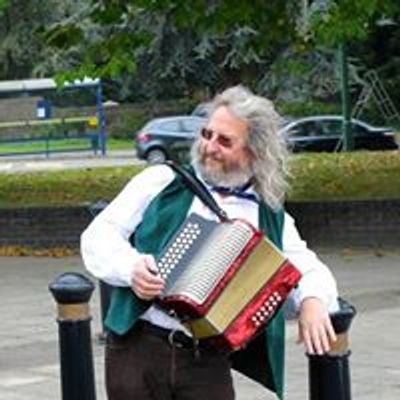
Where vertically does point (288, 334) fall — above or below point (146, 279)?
below

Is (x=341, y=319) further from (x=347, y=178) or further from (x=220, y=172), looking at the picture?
(x=347, y=178)

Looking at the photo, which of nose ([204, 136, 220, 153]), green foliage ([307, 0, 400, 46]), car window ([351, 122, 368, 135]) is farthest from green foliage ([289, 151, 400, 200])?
car window ([351, 122, 368, 135])

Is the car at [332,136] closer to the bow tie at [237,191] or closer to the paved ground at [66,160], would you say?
the paved ground at [66,160]

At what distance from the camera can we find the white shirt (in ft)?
14.0

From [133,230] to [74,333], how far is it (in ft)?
4.33

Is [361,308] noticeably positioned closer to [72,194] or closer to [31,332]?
[31,332]

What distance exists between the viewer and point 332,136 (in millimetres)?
36531

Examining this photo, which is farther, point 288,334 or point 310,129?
point 310,129

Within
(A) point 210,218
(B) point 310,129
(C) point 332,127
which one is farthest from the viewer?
(C) point 332,127

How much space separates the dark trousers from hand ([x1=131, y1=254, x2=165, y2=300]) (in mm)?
250

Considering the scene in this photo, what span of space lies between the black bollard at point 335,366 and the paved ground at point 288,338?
356 centimetres

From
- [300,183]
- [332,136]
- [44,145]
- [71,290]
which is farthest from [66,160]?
[71,290]

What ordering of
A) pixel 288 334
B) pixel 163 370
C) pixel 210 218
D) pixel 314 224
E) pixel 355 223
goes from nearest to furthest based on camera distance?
pixel 210 218
pixel 163 370
pixel 288 334
pixel 355 223
pixel 314 224

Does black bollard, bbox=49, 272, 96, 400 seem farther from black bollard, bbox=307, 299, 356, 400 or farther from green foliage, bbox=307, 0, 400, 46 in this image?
green foliage, bbox=307, 0, 400, 46
